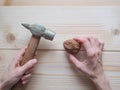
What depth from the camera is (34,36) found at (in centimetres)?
90

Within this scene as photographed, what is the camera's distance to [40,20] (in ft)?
3.12

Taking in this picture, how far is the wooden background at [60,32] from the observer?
926 millimetres

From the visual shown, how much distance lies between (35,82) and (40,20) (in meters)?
0.24

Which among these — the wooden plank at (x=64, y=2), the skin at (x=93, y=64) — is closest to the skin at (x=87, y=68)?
the skin at (x=93, y=64)

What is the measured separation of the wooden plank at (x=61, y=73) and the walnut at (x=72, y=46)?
1.9 inches

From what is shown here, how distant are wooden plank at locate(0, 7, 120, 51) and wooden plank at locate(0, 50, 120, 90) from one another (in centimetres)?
3

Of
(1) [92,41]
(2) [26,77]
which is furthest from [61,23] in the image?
(2) [26,77]

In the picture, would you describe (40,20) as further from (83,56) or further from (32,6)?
(83,56)

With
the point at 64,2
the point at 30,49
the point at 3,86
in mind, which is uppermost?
the point at 64,2

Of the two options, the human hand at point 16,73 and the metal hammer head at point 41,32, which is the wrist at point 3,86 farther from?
the metal hammer head at point 41,32

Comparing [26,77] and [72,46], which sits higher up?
[72,46]

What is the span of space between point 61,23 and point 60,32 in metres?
0.03

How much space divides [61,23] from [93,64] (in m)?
0.20

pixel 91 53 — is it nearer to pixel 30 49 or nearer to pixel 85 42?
pixel 85 42
